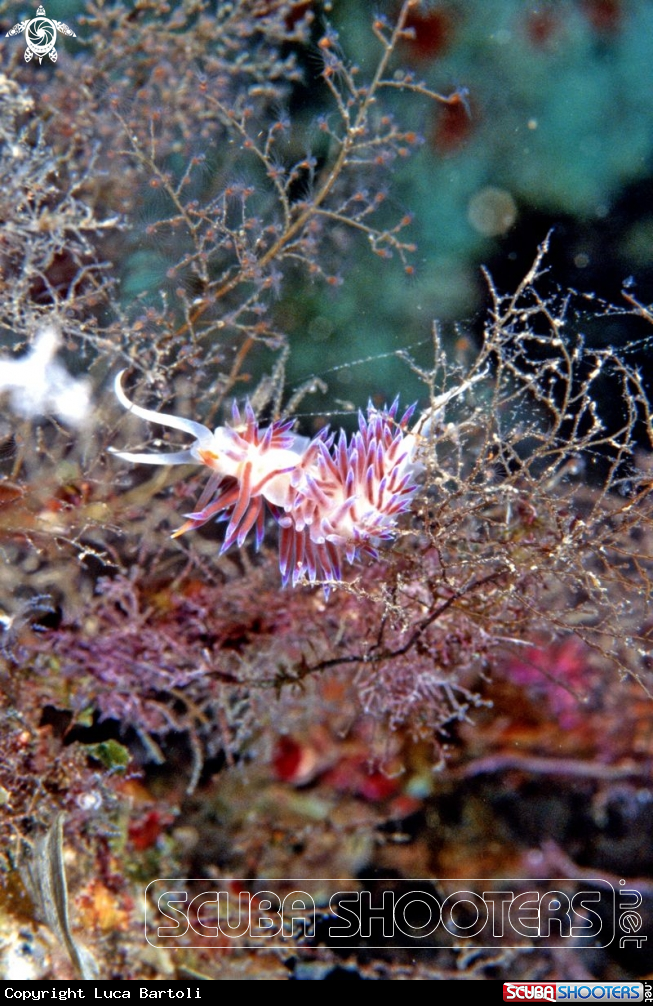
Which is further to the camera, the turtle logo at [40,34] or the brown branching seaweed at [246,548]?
the turtle logo at [40,34]

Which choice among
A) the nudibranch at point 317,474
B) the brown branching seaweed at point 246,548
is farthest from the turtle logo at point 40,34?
the nudibranch at point 317,474

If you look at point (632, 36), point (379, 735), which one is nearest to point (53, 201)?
point (632, 36)

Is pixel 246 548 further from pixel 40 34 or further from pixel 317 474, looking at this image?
pixel 40 34

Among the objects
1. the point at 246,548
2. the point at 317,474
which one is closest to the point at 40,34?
the point at 317,474

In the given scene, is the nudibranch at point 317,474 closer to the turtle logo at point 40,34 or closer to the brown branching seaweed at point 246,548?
the brown branching seaweed at point 246,548

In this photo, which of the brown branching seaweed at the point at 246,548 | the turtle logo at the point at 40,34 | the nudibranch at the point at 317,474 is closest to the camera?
the nudibranch at the point at 317,474
